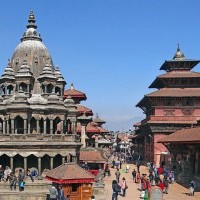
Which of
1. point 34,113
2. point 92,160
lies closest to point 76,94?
point 92,160

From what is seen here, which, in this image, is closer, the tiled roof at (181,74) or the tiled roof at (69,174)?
the tiled roof at (69,174)

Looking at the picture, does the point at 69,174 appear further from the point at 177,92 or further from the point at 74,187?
the point at 177,92

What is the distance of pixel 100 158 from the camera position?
44000 mm

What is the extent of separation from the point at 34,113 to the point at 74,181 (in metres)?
18.1

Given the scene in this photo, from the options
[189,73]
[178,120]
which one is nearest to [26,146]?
[178,120]

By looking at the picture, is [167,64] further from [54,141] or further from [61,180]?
[61,180]

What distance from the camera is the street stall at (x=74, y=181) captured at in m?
25.1

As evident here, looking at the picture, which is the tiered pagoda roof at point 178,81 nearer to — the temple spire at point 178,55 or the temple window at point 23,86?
the temple spire at point 178,55

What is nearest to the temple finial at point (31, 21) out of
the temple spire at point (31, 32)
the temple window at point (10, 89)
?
the temple spire at point (31, 32)

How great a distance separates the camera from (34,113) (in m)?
42.2

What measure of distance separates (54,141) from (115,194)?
15570mm

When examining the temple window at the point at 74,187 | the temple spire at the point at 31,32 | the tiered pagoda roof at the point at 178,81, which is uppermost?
the temple spire at the point at 31,32

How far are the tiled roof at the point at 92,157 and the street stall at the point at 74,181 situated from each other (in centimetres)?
1770

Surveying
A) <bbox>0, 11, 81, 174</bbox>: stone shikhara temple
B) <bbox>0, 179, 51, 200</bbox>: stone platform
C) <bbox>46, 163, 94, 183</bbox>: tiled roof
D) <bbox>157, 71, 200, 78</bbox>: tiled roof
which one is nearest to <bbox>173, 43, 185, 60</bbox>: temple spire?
<bbox>157, 71, 200, 78</bbox>: tiled roof
